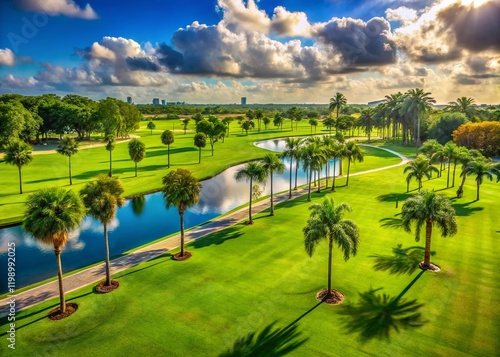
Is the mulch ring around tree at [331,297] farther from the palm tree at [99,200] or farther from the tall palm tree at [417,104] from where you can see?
the tall palm tree at [417,104]

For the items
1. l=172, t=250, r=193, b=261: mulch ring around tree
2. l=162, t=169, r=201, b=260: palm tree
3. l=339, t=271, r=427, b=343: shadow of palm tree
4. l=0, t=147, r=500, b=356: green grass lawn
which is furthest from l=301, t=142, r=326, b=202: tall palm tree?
l=339, t=271, r=427, b=343: shadow of palm tree

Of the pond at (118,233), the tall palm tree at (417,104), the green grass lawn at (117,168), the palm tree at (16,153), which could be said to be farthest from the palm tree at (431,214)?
the tall palm tree at (417,104)

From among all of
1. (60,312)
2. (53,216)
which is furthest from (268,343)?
(53,216)

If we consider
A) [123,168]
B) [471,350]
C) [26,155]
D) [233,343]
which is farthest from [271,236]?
[123,168]

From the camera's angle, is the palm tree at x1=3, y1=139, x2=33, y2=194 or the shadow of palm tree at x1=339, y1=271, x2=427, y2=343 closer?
the shadow of palm tree at x1=339, y1=271, x2=427, y2=343

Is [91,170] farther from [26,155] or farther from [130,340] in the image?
[130,340]

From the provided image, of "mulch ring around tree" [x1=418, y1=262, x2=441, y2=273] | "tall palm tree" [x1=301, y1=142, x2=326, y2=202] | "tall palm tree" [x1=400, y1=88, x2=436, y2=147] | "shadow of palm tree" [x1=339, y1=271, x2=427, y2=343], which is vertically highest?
"tall palm tree" [x1=400, y1=88, x2=436, y2=147]

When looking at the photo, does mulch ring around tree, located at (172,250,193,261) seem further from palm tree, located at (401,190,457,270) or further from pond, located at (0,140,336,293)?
palm tree, located at (401,190,457,270)
